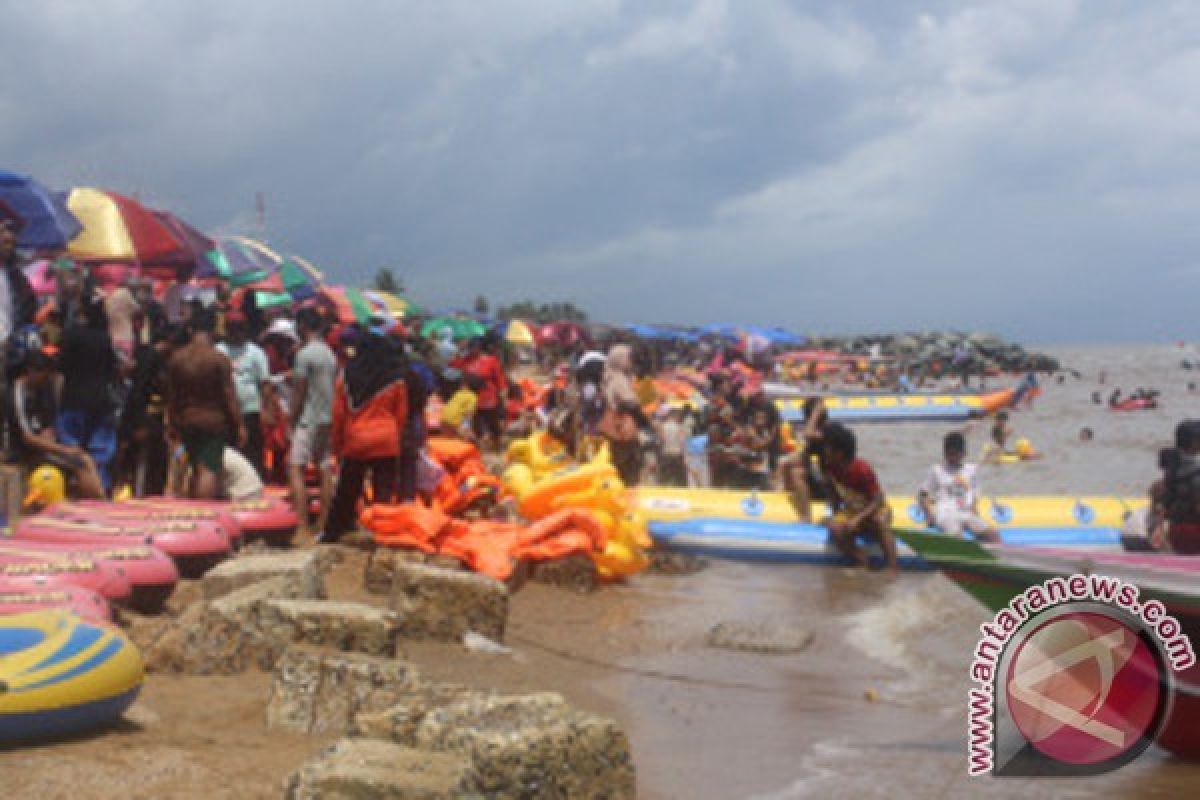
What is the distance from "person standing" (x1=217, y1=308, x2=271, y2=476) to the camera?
27.8 ft

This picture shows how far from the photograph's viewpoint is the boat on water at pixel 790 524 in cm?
941

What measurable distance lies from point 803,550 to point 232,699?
5.92 m

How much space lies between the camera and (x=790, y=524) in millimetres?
9688

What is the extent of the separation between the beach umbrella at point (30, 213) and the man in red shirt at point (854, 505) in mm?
6061

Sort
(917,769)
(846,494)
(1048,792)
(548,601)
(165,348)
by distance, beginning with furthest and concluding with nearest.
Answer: (846,494), (165,348), (548,601), (917,769), (1048,792)

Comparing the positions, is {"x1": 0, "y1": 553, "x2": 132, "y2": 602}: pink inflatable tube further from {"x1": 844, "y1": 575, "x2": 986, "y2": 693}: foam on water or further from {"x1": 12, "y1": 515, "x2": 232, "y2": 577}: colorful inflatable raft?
{"x1": 844, "y1": 575, "x2": 986, "y2": 693}: foam on water

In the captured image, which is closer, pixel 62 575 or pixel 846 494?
pixel 62 575

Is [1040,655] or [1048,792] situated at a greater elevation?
[1040,655]

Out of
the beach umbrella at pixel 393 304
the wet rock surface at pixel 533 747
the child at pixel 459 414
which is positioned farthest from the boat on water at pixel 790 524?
the beach umbrella at pixel 393 304

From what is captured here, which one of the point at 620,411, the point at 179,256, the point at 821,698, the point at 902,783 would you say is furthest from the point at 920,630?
the point at 179,256

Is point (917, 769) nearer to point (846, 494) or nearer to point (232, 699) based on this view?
point (232, 699)

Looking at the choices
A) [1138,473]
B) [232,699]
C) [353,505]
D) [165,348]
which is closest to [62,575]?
[232,699]

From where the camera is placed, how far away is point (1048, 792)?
409cm

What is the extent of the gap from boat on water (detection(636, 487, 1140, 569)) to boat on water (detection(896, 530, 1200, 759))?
14.2ft
